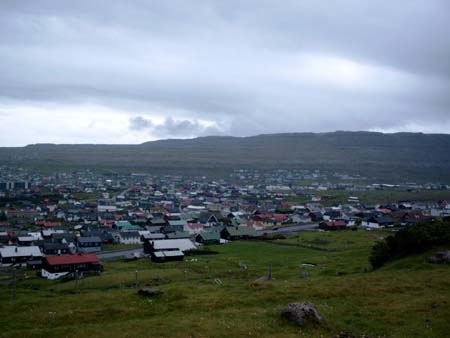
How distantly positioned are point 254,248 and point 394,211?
54.9m

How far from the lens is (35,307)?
2833 cm

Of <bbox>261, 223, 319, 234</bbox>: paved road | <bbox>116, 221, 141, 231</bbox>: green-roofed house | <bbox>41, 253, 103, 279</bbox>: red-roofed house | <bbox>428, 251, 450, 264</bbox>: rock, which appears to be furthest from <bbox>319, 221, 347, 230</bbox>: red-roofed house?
<bbox>428, 251, 450, 264</bbox>: rock

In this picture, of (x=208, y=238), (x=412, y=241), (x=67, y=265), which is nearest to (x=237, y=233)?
(x=208, y=238)

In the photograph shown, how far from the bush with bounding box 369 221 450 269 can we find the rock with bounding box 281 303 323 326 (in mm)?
20337

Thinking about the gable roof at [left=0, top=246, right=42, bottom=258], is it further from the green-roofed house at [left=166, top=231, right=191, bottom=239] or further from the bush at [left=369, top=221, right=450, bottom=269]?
the bush at [left=369, top=221, right=450, bottom=269]

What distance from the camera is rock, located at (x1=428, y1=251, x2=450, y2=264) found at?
33.8 m

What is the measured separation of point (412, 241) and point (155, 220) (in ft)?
216

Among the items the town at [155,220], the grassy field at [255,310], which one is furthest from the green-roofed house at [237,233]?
the grassy field at [255,310]

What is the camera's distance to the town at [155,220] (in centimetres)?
6331

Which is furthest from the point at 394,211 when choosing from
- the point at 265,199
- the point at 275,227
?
the point at 265,199

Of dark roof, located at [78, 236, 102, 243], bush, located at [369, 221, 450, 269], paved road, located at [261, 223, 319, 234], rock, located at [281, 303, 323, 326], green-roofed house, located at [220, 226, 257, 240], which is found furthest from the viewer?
paved road, located at [261, 223, 319, 234]

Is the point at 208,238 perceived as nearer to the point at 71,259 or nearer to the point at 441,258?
the point at 71,259

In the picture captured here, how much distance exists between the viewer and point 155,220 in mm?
96062

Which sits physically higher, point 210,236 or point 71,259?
point 71,259
